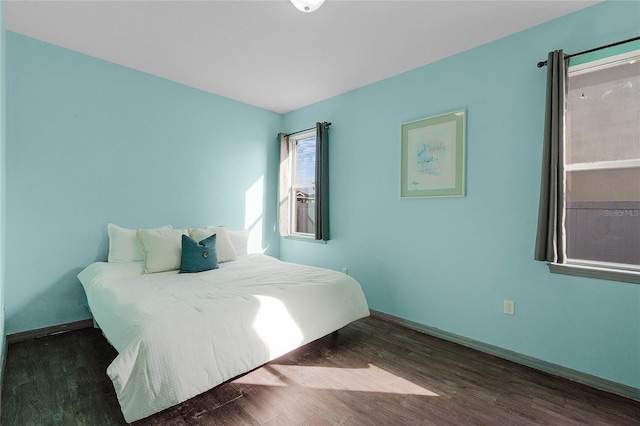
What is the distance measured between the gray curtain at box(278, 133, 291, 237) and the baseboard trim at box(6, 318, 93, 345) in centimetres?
240

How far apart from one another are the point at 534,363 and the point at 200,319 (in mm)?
2452

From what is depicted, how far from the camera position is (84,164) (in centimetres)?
293

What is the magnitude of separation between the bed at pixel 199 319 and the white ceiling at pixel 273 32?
6.58ft

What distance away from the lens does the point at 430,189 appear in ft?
9.77

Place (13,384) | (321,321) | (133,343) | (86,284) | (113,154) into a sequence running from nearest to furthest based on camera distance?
(133,343), (13,384), (321,321), (86,284), (113,154)

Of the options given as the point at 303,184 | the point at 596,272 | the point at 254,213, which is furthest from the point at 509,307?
the point at 254,213

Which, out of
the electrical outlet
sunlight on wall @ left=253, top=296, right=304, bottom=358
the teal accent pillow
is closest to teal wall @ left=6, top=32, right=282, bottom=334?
the teal accent pillow

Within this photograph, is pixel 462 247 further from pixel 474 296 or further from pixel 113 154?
pixel 113 154

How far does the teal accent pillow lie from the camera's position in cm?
284

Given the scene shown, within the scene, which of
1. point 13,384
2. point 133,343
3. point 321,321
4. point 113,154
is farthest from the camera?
point 113,154

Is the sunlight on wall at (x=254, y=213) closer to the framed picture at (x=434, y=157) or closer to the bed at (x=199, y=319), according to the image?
the bed at (x=199, y=319)

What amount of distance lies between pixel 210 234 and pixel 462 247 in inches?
98.5

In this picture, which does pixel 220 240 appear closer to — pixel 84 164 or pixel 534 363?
pixel 84 164

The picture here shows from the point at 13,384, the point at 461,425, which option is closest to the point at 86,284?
the point at 13,384
